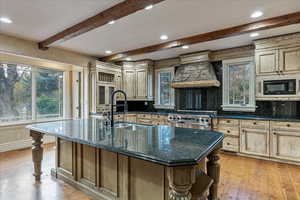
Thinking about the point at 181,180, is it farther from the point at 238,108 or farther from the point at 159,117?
the point at 159,117

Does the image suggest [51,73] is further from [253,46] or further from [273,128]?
[273,128]

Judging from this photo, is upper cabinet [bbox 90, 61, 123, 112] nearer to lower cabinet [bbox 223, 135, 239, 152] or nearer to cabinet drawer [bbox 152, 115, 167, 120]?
cabinet drawer [bbox 152, 115, 167, 120]

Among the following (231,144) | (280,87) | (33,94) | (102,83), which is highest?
(102,83)

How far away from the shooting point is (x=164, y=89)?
19.1 ft

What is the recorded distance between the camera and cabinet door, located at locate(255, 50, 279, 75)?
11.7 ft

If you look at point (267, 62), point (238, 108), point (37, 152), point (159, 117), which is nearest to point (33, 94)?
point (37, 152)

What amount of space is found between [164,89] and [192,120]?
5.64ft

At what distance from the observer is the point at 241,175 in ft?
9.69

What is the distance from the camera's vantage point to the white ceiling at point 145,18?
243 cm

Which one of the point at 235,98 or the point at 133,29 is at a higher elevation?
the point at 133,29

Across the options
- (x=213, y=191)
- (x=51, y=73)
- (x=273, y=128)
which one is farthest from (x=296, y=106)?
(x=51, y=73)

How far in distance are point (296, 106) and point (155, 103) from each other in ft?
12.0

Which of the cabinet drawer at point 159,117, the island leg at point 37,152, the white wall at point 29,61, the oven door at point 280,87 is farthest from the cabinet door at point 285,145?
the white wall at point 29,61

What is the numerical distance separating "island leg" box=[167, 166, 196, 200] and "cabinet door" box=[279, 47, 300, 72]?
3.50 meters
